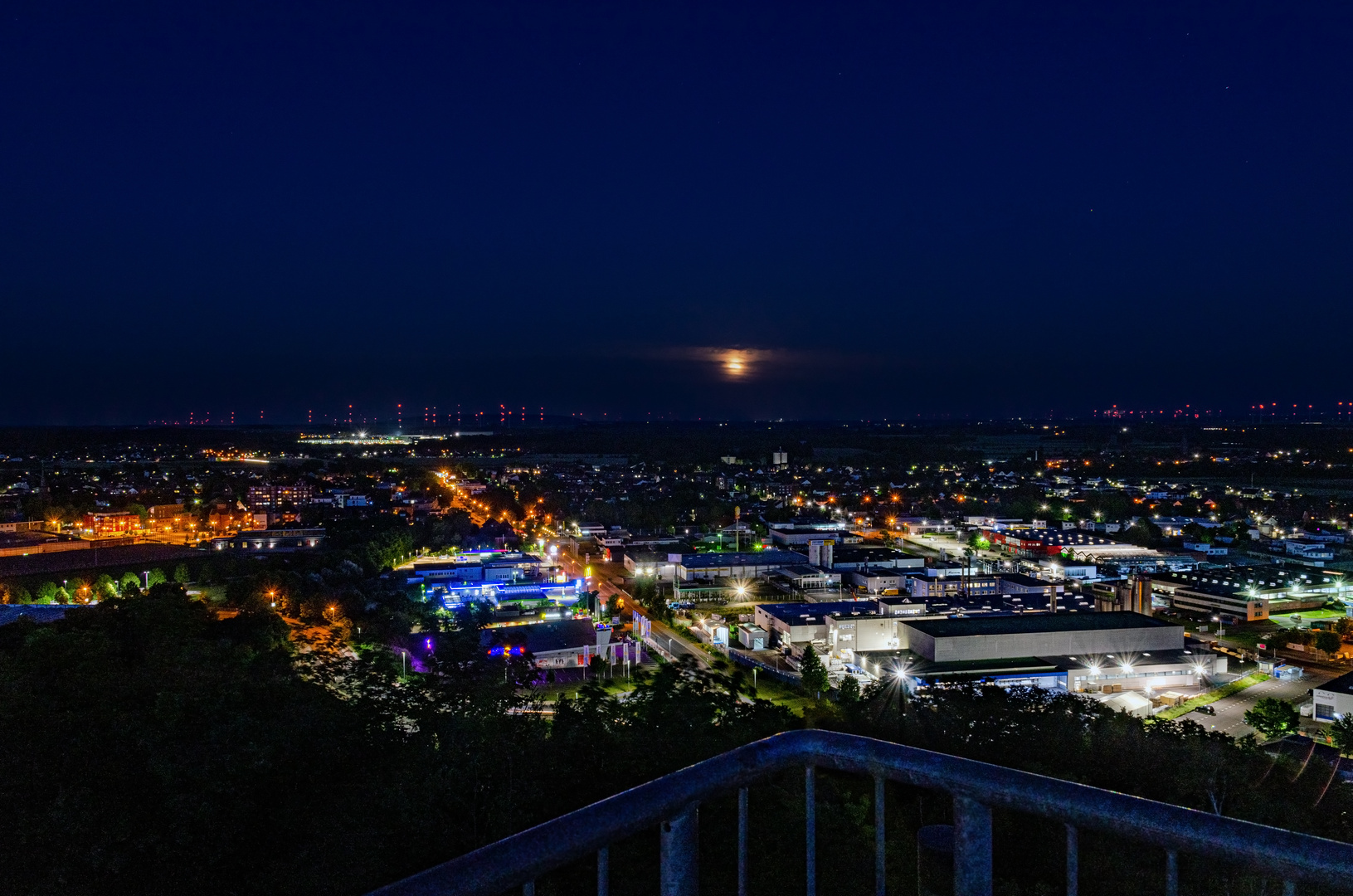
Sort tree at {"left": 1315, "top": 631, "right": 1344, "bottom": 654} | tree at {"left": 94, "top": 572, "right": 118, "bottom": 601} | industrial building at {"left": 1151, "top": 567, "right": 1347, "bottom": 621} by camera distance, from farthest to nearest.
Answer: industrial building at {"left": 1151, "top": 567, "right": 1347, "bottom": 621} < tree at {"left": 94, "top": 572, "right": 118, "bottom": 601} < tree at {"left": 1315, "top": 631, "right": 1344, "bottom": 654}

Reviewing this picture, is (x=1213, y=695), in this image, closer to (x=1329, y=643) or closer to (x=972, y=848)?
(x=1329, y=643)

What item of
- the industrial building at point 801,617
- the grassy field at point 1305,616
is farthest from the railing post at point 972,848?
the grassy field at point 1305,616

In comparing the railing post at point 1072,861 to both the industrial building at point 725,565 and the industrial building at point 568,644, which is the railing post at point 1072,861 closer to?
the industrial building at point 568,644

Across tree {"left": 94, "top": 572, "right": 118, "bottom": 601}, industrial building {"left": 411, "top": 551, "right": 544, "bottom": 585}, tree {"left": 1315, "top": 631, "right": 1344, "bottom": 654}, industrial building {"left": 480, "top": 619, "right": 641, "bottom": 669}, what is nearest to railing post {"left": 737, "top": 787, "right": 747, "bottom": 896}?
industrial building {"left": 480, "top": 619, "right": 641, "bottom": 669}

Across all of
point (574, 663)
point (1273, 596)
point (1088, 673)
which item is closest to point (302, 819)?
point (574, 663)

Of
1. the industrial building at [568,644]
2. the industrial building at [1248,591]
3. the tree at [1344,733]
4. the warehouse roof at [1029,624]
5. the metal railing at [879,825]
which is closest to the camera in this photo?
the metal railing at [879,825]

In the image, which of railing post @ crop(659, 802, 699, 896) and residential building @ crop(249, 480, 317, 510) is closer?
railing post @ crop(659, 802, 699, 896)

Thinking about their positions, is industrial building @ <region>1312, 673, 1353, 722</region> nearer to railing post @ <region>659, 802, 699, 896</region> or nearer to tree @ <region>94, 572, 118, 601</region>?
railing post @ <region>659, 802, 699, 896</region>
